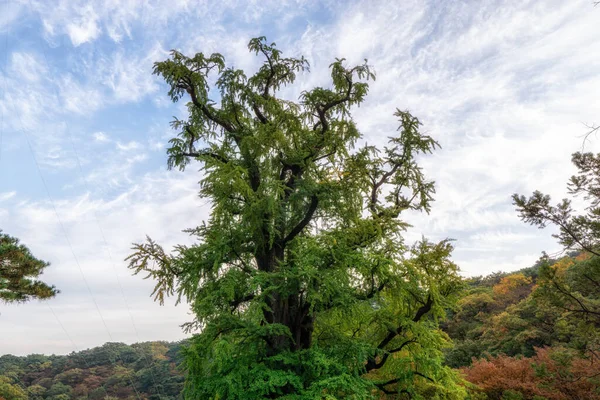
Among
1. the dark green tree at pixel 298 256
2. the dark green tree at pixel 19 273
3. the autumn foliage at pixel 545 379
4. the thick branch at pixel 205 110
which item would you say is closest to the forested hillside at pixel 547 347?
the autumn foliage at pixel 545 379

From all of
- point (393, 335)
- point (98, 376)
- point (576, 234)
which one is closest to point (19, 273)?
point (393, 335)

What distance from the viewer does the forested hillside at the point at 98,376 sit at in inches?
1110

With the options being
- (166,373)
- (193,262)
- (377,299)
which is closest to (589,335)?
(377,299)

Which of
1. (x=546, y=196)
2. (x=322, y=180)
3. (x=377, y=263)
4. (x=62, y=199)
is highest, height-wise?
(x=62, y=199)

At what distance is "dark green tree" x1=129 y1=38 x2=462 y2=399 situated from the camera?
547 cm

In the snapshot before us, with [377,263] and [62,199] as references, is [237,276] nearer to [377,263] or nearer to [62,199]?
[377,263]

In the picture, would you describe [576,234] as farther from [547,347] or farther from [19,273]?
[19,273]

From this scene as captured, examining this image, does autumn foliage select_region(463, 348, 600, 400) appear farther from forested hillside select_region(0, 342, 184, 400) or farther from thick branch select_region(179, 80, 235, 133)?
forested hillside select_region(0, 342, 184, 400)

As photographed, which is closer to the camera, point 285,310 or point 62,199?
point 285,310

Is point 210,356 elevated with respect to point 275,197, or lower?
lower

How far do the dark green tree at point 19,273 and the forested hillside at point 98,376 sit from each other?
1725 cm

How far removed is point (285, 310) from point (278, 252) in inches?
48.9

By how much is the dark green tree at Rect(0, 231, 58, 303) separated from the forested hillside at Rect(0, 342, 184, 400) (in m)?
17.3

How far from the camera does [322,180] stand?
696 centimetres
